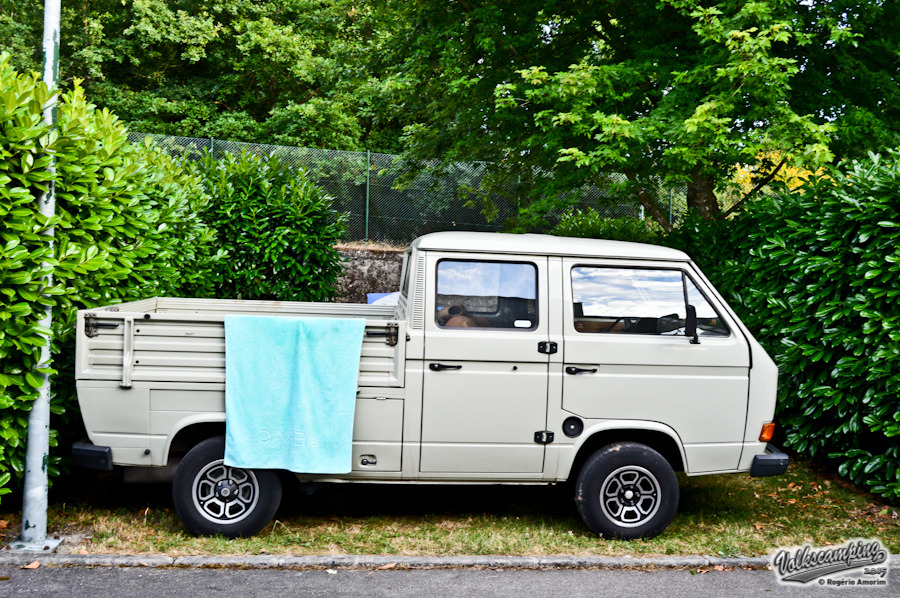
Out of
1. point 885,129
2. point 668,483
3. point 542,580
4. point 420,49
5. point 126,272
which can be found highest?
point 420,49

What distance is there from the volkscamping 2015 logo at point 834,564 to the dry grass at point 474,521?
148 mm

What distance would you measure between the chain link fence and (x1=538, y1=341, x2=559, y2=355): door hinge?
960cm

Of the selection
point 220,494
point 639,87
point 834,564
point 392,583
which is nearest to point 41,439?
point 220,494

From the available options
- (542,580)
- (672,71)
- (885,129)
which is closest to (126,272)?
(542,580)

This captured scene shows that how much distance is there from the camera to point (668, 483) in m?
5.12

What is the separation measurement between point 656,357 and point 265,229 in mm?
6366

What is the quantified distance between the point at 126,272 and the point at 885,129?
28.3 ft

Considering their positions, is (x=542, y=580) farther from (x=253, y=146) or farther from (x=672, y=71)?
(x=253, y=146)

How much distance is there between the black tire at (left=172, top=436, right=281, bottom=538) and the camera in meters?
4.91

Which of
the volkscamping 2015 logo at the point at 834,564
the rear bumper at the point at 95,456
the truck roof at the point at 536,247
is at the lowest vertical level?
the volkscamping 2015 logo at the point at 834,564

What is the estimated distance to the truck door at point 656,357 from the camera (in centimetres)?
510

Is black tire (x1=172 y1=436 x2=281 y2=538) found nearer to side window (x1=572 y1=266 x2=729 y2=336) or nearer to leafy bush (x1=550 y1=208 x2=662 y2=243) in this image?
side window (x1=572 y1=266 x2=729 y2=336)

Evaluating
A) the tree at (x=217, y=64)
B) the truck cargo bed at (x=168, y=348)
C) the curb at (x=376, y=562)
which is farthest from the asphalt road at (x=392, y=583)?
the tree at (x=217, y=64)

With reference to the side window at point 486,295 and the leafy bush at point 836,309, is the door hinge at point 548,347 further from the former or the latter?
the leafy bush at point 836,309
